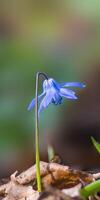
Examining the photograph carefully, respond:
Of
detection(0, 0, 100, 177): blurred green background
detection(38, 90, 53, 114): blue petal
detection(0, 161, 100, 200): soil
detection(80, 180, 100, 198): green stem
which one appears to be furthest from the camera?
detection(0, 0, 100, 177): blurred green background

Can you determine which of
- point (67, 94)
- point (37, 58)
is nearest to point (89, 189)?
point (67, 94)

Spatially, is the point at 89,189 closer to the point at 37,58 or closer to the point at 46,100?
the point at 46,100

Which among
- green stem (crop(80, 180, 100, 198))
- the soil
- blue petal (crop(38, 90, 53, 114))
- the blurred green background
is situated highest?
the blurred green background

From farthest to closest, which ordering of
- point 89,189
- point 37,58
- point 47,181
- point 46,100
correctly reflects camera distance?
point 37,58, point 47,181, point 46,100, point 89,189

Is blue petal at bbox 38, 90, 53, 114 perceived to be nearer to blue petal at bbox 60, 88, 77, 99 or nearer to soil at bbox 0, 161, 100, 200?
blue petal at bbox 60, 88, 77, 99

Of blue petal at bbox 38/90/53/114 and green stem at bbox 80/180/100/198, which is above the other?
blue petal at bbox 38/90/53/114

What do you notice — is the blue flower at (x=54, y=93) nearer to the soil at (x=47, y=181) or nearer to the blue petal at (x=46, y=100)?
the blue petal at (x=46, y=100)

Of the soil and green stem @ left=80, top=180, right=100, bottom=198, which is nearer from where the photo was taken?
green stem @ left=80, top=180, right=100, bottom=198

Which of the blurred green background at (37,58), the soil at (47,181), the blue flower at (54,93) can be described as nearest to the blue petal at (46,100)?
the blue flower at (54,93)

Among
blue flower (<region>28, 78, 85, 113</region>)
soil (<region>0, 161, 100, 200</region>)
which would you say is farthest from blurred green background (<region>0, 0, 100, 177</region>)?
blue flower (<region>28, 78, 85, 113</region>)
